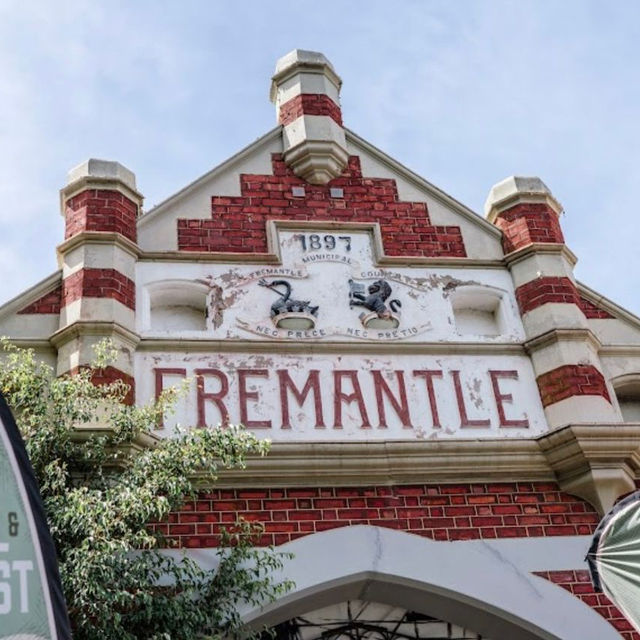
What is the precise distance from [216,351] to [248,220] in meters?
1.63

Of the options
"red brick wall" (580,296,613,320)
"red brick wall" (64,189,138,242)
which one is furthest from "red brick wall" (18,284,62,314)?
"red brick wall" (580,296,613,320)

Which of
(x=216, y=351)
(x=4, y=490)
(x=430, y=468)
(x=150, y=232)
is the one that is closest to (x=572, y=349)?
(x=430, y=468)

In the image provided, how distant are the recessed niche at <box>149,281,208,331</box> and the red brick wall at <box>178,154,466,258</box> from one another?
0.47 meters

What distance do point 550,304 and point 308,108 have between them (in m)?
3.30

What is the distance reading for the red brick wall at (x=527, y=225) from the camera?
10.4 m

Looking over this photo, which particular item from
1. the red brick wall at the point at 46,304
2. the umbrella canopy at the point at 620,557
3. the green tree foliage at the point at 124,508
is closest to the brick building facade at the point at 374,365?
the red brick wall at the point at 46,304

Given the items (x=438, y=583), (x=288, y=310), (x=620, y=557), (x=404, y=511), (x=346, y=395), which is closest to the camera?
(x=620, y=557)

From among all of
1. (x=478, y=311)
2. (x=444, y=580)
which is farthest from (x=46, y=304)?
(x=444, y=580)

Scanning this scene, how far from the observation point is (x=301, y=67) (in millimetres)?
11570

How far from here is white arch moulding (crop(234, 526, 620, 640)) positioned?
8047mm

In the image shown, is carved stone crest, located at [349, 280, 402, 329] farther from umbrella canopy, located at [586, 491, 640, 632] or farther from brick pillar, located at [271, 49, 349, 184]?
umbrella canopy, located at [586, 491, 640, 632]

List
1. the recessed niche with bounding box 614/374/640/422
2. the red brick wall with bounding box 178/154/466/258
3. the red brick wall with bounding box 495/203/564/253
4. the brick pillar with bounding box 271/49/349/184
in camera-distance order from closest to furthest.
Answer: the recessed niche with bounding box 614/374/640/422 → the red brick wall with bounding box 178/154/466/258 → the red brick wall with bounding box 495/203/564/253 → the brick pillar with bounding box 271/49/349/184

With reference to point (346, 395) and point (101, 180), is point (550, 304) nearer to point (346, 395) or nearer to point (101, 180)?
point (346, 395)

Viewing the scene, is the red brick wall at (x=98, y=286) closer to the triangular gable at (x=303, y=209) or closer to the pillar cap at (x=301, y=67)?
the triangular gable at (x=303, y=209)
